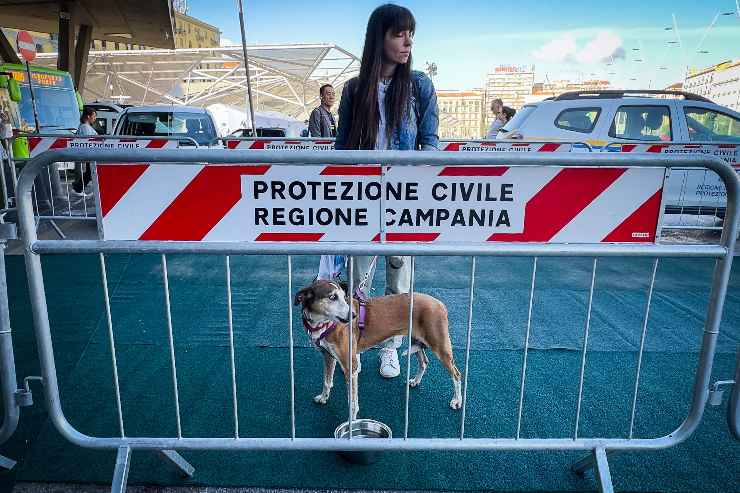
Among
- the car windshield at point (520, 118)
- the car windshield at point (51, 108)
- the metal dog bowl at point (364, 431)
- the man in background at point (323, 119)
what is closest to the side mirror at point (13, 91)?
the car windshield at point (51, 108)

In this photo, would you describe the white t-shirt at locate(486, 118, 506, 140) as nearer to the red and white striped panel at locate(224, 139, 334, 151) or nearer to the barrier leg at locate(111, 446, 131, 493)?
the red and white striped panel at locate(224, 139, 334, 151)

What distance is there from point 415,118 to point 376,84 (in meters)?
0.31

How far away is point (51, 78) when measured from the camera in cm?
1276

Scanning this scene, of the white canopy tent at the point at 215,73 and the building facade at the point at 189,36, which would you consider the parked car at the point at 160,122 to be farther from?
the building facade at the point at 189,36

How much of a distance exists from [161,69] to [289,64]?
12740 mm

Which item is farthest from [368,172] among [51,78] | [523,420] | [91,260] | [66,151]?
[51,78]

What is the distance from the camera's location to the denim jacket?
2783 mm

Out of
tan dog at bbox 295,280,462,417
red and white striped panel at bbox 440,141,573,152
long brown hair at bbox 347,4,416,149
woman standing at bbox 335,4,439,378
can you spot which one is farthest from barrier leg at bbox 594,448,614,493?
red and white striped panel at bbox 440,141,573,152

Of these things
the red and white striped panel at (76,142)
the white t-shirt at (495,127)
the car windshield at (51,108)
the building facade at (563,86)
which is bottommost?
the red and white striped panel at (76,142)

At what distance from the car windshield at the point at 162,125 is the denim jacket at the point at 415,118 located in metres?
9.07

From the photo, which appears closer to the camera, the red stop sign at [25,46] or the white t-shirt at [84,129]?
the red stop sign at [25,46]

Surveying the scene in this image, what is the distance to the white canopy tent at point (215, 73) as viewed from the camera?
1521 inches

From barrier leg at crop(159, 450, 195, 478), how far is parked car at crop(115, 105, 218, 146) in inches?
390

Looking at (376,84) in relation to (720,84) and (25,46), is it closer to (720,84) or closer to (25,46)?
(25,46)
